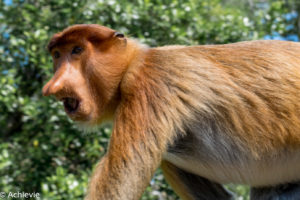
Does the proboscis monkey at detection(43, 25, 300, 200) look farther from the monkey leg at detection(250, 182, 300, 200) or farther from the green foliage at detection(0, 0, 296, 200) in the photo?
the green foliage at detection(0, 0, 296, 200)

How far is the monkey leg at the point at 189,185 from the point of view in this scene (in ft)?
12.5

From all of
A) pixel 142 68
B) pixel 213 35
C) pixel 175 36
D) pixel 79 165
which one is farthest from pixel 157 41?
pixel 142 68

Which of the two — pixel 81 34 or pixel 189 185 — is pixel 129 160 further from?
pixel 81 34

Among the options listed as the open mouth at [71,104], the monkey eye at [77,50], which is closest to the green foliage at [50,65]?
the open mouth at [71,104]

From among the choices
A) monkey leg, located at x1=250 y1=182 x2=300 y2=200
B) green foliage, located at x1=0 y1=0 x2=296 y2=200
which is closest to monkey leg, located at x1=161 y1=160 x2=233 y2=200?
monkey leg, located at x1=250 y1=182 x2=300 y2=200

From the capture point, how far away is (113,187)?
306cm

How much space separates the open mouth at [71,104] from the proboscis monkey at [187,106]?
10 millimetres

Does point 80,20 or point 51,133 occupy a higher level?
point 80,20

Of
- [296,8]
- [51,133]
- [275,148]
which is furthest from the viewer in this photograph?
[296,8]

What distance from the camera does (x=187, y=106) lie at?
3.32m

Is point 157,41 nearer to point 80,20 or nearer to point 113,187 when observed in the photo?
point 80,20

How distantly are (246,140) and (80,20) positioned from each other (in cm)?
341

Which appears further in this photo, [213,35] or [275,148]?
[213,35]

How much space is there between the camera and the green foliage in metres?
5.70
